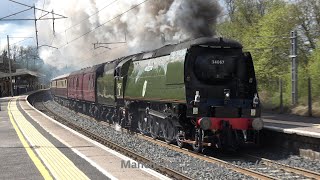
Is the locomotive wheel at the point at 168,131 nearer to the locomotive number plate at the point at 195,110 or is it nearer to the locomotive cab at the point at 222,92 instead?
the locomotive cab at the point at 222,92

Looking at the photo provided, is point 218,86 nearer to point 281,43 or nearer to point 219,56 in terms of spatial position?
point 219,56

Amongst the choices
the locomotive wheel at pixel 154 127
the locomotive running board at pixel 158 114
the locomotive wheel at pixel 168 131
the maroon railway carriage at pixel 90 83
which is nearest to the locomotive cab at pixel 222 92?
the locomotive running board at pixel 158 114

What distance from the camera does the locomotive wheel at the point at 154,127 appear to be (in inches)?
573

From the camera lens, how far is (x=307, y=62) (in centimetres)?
2627

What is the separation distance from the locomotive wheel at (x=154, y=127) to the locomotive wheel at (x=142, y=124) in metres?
0.52

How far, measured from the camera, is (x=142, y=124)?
1641 cm

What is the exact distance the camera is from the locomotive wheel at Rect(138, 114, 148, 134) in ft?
52.2

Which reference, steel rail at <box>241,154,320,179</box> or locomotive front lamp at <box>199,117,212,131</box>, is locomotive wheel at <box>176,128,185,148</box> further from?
steel rail at <box>241,154,320,179</box>

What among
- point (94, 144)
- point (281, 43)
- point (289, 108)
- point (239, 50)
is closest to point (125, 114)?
point (94, 144)

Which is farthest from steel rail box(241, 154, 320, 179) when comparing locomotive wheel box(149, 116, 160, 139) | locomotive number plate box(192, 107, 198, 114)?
locomotive wheel box(149, 116, 160, 139)

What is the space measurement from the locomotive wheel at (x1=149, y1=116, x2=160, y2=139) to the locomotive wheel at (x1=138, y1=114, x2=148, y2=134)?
521 mm

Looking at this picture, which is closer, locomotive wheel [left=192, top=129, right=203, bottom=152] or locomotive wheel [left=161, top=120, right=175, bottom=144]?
locomotive wheel [left=192, top=129, right=203, bottom=152]

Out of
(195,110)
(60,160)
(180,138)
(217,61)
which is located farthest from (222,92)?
(60,160)

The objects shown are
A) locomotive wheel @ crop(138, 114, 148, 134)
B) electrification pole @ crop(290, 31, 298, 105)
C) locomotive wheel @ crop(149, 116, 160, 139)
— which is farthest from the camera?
electrification pole @ crop(290, 31, 298, 105)
